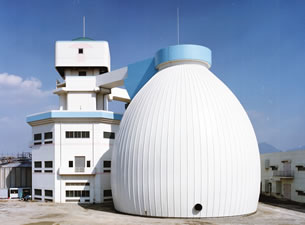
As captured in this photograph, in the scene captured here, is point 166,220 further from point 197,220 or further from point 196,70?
point 196,70

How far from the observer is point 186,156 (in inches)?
893

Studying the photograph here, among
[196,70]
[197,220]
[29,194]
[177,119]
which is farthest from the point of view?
[29,194]

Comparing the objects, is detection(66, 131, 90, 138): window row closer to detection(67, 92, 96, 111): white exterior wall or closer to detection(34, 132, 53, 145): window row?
detection(34, 132, 53, 145): window row

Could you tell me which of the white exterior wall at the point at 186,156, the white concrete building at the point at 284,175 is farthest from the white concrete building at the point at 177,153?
the white concrete building at the point at 284,175

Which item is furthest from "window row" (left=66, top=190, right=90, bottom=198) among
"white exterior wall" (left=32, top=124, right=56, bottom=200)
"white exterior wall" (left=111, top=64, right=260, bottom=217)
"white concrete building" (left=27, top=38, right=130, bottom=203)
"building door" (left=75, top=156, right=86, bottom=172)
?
"white exterior wall" (left=111, top=64, right=260, bottom=217)

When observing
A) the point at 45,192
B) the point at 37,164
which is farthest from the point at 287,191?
the point at 37,164

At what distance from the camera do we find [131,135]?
81.6ft

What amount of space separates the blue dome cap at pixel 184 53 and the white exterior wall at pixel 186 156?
3.33m

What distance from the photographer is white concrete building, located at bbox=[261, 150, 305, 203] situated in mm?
33375

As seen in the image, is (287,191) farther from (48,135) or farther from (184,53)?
(48,135)

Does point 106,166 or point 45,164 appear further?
point 45,164

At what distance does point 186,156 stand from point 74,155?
15354 millimetres

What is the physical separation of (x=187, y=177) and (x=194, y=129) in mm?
3355

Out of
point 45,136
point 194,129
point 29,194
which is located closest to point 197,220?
point 194,129
